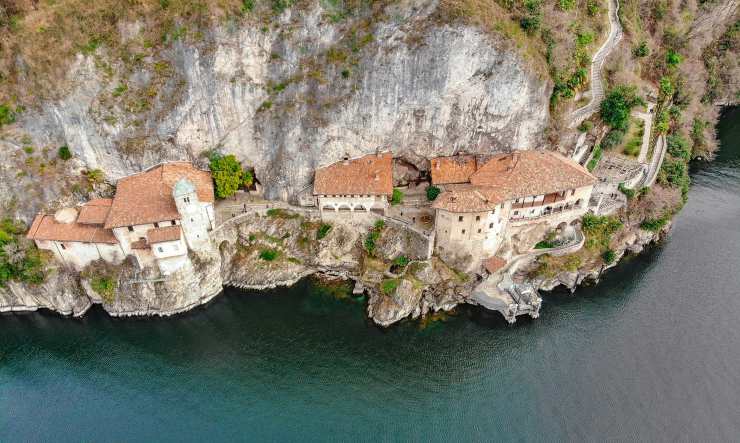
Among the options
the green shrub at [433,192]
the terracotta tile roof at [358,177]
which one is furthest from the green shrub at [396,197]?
the green shrub at [433,192]

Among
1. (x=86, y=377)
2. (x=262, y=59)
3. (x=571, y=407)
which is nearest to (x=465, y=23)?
(x=262, y=59)

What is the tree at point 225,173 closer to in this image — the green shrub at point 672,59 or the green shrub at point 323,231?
the green shrub at point 323,231

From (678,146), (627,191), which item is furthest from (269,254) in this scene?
(678,146)

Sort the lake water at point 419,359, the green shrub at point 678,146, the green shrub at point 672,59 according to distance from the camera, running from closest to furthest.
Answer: the lake water at point 419,359 < the green shrub at point 678,146 < the green shrub at point 672,59

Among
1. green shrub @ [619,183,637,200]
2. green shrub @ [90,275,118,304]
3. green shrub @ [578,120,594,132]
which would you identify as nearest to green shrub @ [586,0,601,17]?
green shrub @ [578,120,594,132]

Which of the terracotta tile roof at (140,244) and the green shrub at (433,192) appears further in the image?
the green shrub at (433,192)

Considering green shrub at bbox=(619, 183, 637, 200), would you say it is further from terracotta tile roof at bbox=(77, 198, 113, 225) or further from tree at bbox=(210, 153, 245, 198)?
terracotta tile roof at bbox=(77, 198, 113, 225)

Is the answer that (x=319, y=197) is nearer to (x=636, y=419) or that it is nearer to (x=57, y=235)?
(x=57, y=235)
